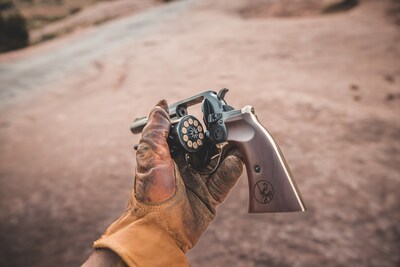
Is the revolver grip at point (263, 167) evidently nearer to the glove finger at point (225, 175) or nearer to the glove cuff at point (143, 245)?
the glove finger at point (225, 175)

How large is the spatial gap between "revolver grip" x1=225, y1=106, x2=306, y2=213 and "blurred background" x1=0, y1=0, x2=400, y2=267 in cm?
159

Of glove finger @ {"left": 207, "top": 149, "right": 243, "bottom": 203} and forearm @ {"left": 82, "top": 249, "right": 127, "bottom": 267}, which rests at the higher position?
forearm @ {"left": 82, "top": 249, "right": 127, "bottom": 267}

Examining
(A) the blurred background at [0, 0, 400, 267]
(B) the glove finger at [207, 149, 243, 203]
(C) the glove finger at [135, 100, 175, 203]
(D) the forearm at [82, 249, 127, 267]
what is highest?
(C) the glove finger at [135, 100, 175, 203]

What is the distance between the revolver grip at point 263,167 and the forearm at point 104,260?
69 centimetres

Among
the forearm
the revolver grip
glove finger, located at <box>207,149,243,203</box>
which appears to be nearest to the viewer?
the forearm

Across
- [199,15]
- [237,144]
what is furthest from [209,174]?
[199,15]

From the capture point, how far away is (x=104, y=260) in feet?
3.71

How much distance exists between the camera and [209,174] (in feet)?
5.44

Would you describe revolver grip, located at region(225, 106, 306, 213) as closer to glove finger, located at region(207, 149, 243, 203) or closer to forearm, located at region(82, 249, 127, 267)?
glove finger, located at region(207, 149, 243, 203)

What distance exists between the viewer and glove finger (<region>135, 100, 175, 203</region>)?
1406mm

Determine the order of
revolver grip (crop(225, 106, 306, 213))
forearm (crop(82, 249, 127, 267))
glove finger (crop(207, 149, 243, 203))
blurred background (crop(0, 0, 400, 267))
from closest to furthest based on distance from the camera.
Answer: forearm (crop(82, 249, 127, 267)) → revolver grip (crop(225, 106, 306, 213)) → glove finger (crop(207, 149, 243, 203)) → blurred background (crop(0, 0, 400, 267))

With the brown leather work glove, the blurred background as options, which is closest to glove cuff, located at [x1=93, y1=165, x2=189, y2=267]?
the brown leather work glove

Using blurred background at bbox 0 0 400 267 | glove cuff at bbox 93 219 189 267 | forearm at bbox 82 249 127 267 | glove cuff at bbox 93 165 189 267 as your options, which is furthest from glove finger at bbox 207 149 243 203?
blurred background at bbox 0 0 400 267

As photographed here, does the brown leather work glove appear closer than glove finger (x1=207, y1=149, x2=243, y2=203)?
Yes
